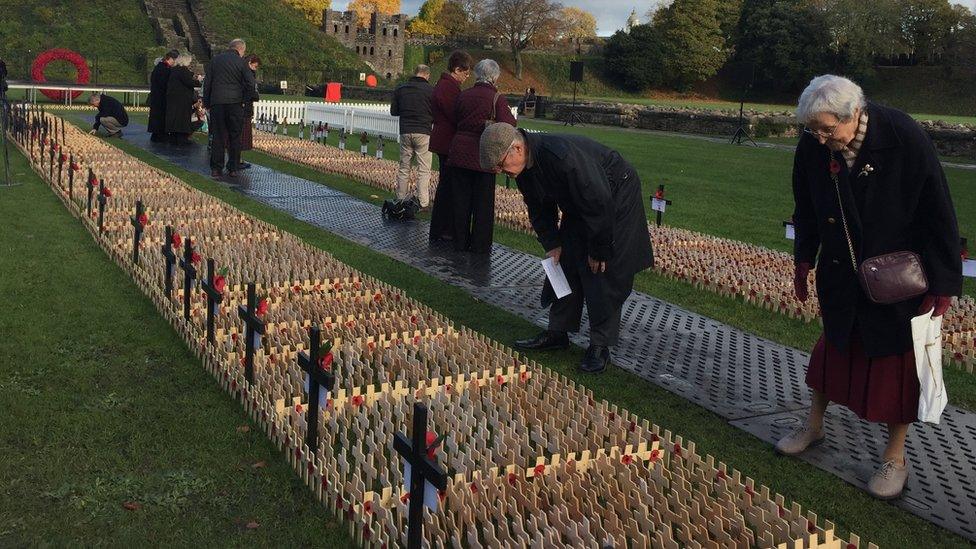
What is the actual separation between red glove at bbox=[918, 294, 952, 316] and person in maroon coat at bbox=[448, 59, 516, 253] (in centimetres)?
530

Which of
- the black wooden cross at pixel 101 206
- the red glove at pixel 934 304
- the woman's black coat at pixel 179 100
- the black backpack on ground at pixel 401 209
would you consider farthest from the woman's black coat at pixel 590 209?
the woman's black coat at pixel 179 100

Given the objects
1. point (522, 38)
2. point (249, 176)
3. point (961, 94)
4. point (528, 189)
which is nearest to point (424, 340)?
point (528, 189)

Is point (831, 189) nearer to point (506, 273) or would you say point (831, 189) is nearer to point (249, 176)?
point (506, 273)

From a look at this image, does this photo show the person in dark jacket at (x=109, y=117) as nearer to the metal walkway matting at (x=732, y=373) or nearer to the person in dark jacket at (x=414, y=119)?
the person in dark jacket at (x=414, y=119)

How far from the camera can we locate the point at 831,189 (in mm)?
4156

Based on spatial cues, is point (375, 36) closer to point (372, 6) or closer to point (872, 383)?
point (372, 6)

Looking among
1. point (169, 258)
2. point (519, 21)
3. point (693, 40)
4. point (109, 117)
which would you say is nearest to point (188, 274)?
Result: point (169, 258)

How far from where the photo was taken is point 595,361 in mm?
5793

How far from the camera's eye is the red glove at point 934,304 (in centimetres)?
399

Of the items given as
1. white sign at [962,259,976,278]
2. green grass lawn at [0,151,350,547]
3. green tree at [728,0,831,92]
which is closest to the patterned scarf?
white sign at [962,259,976,278]

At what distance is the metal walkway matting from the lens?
14.4 feet

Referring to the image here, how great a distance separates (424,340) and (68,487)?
2290 millimetres

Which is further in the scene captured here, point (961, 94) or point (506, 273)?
point (961, 94)

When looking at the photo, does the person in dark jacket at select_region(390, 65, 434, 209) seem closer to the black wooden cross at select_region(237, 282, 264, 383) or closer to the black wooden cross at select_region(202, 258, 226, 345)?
the black wooden cross at select_region(202, 258, 226, 345)
